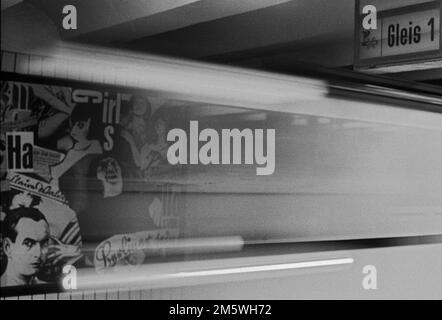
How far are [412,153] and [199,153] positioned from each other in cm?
94

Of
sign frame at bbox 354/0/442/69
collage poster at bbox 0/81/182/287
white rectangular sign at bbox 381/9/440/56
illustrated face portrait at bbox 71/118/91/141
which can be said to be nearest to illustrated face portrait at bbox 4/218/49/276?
collage poster at bbox 0/81/182/287

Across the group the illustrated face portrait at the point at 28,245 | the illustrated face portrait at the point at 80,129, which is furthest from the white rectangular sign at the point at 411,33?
the illustrated face portrait at the point at 28,245

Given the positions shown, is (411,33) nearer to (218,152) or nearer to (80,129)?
(218,152)

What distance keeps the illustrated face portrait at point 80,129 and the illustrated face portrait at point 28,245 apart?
21 cm

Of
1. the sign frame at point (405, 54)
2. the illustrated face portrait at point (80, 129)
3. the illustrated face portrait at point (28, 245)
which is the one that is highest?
the sign frame at point (405, 54)

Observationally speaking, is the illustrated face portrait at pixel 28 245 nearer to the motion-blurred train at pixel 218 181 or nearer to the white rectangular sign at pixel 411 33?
the motion-blurred train at pixel 218 181

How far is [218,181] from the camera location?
183 cm

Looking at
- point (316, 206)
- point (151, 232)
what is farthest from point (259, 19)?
point (151, 232)

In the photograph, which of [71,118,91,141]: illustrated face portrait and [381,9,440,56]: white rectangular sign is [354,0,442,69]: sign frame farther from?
[71,118,91,141]: illustrated face portrait

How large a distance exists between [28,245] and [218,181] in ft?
1.78

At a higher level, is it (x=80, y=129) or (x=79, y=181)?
(x=80, y=129)

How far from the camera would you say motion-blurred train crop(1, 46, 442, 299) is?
5.11ft

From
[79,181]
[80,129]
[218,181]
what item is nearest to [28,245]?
[79,181]

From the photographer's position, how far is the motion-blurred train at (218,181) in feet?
5.11
